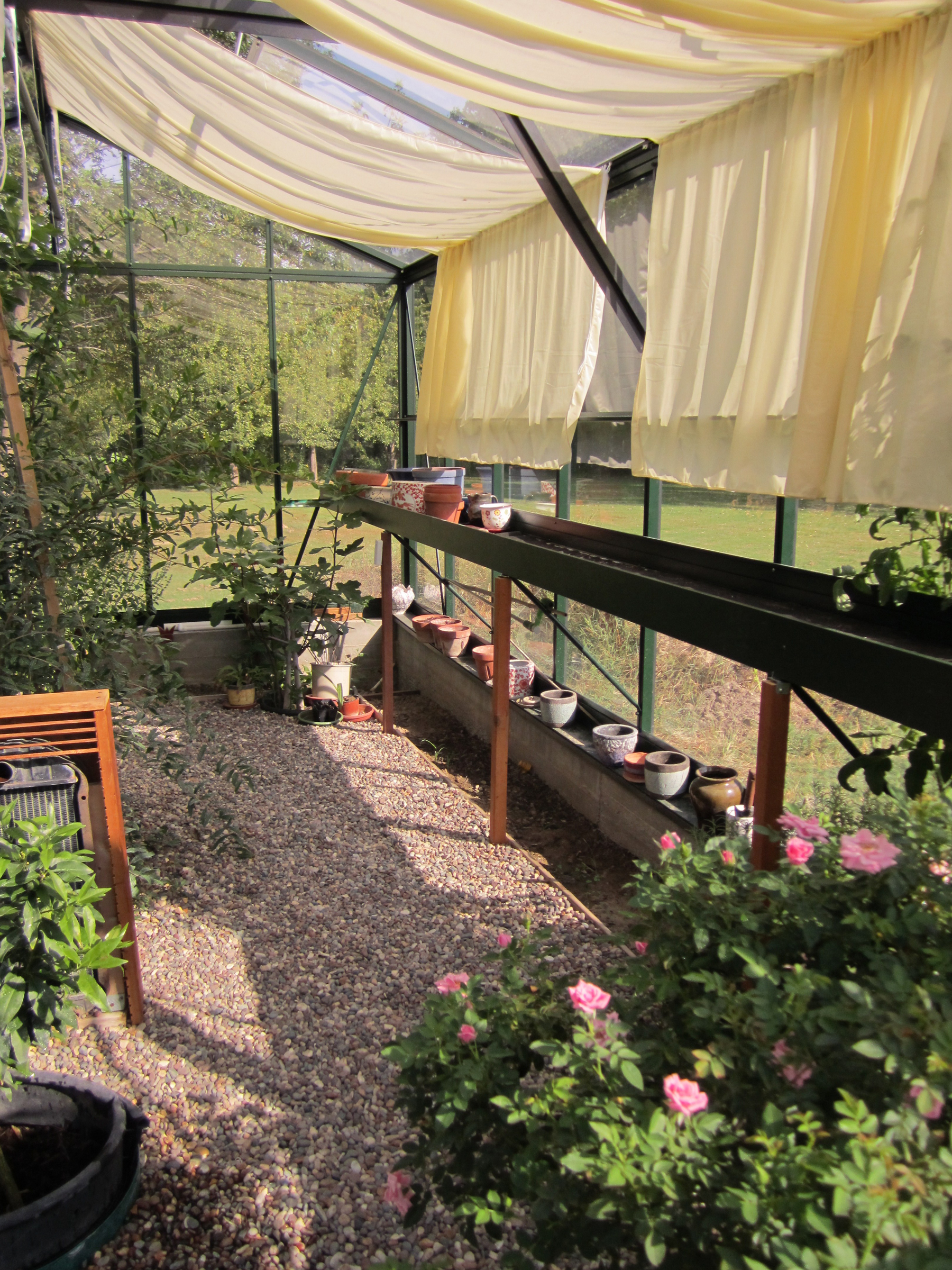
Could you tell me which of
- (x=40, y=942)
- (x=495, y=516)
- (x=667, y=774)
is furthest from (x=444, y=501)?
(x=40, y=942)

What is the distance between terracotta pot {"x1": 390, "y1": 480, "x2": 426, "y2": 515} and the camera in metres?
4.24

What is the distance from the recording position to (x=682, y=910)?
4.32 ft

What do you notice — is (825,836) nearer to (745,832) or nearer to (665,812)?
(745,832)

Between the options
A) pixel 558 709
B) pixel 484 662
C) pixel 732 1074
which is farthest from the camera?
pixel 484 662

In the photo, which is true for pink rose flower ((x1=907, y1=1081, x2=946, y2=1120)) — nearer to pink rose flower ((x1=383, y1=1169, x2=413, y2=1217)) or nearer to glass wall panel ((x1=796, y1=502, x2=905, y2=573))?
pink rose flower ((x1=383, y1=1169, x2=413, y2=1217))

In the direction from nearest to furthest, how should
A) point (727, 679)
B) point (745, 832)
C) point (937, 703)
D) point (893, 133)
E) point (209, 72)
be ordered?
point (937, 703) → point (893, 133) → point (745, 832) → point (209, 72) → point (727, 679)

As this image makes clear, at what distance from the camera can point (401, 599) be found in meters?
6.56

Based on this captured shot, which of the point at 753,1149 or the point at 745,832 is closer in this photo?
the point at 753,1149

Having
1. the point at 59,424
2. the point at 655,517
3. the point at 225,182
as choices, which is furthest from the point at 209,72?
the point at 655,517

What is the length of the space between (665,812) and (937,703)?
2023 mm

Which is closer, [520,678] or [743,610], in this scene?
[743,610]

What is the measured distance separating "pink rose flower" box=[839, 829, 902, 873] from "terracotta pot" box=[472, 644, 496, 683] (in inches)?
153

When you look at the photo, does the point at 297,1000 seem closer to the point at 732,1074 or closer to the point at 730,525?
the point at 732,1074

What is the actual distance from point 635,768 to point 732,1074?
2.52m
